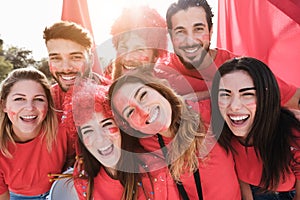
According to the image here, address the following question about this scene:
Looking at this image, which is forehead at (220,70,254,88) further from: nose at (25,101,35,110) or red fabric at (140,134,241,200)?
nose at (25,101,35,110)

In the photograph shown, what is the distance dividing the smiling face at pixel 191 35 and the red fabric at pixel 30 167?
104 cm

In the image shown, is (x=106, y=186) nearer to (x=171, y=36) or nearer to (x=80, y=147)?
(x=80, y=147)

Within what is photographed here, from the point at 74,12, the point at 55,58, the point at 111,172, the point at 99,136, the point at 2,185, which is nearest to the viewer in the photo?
the point at 99,136

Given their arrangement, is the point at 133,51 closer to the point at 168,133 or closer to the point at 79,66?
the point at 79,66

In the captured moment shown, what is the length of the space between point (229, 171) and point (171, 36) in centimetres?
101

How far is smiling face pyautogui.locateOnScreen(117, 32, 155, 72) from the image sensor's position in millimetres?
2318

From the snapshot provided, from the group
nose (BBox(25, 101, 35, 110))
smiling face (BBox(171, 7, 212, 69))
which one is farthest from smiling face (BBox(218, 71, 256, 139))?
nose (BBox(25, 101, 35, 110))

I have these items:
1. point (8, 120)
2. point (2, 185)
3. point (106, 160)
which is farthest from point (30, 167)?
point (106, 160)

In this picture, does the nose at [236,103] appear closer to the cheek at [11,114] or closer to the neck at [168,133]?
the neck at [168,133]

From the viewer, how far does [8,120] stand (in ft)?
7.55

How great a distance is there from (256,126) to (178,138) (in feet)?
1.39

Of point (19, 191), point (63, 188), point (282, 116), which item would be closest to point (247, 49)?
point (282, 116)

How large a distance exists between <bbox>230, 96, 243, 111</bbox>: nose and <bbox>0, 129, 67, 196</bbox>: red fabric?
1123 mm

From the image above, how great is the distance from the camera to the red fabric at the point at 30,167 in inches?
87.9
